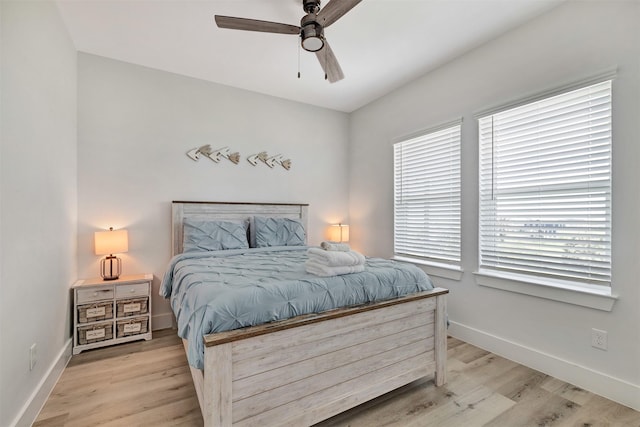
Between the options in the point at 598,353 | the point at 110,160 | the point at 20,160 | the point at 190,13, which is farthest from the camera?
the point at 110,160

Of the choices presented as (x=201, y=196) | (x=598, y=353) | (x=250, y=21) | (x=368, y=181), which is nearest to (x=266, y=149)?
(x=201, y=196)

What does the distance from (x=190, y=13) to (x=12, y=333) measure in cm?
240

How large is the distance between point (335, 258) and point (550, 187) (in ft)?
5.85

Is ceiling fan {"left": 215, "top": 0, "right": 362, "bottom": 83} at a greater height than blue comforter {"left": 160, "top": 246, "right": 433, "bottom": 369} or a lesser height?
greater

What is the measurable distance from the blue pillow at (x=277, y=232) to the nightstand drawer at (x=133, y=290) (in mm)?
1155

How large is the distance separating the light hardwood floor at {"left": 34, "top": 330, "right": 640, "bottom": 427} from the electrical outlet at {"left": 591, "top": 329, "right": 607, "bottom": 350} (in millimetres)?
332

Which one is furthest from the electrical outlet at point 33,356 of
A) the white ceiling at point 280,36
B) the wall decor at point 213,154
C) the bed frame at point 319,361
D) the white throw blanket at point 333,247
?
the white ceiling at point 280,36

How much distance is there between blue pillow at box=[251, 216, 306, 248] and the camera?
3340mm

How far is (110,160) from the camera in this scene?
2.98 m

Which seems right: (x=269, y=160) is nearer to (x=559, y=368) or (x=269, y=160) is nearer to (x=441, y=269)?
(x=441, y=269)

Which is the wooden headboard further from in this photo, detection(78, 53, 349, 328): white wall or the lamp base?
the lamp base

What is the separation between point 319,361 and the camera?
1.62 meters

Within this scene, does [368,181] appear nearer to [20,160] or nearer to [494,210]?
[494,210]

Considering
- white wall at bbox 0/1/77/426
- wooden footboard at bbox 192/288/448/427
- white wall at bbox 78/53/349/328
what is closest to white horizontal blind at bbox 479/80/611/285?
wooden footboard at bbox 192/288/448/427
